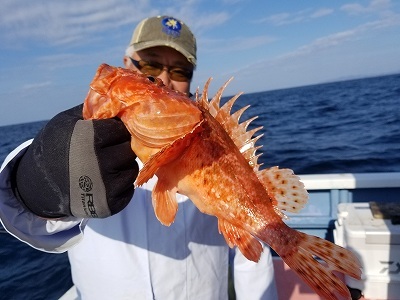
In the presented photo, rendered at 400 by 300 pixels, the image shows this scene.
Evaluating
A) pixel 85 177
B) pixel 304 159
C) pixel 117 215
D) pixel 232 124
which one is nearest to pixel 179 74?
pixel 232 124

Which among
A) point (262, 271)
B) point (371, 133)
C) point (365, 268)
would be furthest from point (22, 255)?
point (371, 133)

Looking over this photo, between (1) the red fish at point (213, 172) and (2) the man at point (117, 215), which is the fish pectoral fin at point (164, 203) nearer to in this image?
(1) the red fish at point (213, 172)

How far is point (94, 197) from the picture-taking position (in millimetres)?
1860

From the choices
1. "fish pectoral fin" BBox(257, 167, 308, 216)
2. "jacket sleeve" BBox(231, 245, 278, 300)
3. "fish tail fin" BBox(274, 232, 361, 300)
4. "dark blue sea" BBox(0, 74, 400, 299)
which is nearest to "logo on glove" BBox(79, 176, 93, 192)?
"fish pectoral fin" BBox(257, 167, 308, 216)

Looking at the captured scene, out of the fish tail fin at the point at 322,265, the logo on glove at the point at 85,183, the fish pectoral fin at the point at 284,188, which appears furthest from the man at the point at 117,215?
the fish tail fin at the point at 322,265

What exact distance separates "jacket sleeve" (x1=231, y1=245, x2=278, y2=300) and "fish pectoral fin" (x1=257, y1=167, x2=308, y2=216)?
123cm

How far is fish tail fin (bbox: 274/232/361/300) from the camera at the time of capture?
1.72m

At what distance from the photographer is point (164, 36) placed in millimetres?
3031

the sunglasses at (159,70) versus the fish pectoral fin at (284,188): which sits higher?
the sunglasses at (159,70)

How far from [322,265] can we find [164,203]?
957mm

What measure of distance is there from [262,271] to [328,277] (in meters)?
1.43

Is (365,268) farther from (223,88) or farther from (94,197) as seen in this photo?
(94,197)

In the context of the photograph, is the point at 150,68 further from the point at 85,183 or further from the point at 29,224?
the point at 29,224

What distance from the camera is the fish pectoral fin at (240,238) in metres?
1.98
